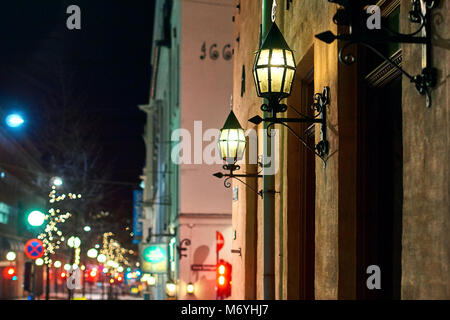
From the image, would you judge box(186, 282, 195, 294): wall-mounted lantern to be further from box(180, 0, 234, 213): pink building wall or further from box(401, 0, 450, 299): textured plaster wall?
box(401, 0, 450, 299): textured plaster wall

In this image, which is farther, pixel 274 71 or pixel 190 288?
pixel 190 288

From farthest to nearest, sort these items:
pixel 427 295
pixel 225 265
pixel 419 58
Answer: pixel 225 265
pixel 419 58
pixel 427 295

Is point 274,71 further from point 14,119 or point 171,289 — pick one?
point 171,289

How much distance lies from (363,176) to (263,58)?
1.71 metres

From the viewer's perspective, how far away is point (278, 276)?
36.6 ft

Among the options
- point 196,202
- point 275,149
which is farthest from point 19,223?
point 275,149

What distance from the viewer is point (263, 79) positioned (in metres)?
7.59

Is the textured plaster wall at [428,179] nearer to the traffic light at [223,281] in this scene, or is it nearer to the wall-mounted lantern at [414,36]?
the wall-mounted lantern at [414,36]

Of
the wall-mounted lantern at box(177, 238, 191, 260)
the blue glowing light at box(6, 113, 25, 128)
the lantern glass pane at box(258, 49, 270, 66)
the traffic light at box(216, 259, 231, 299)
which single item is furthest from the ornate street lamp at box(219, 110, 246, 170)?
the wall-mounted lantern at box(177, 238, 191, 260)

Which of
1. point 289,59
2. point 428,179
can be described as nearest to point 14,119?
point 289,59

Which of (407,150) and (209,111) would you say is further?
(209,111)

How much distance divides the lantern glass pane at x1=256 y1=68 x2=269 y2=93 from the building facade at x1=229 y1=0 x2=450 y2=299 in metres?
0.80
